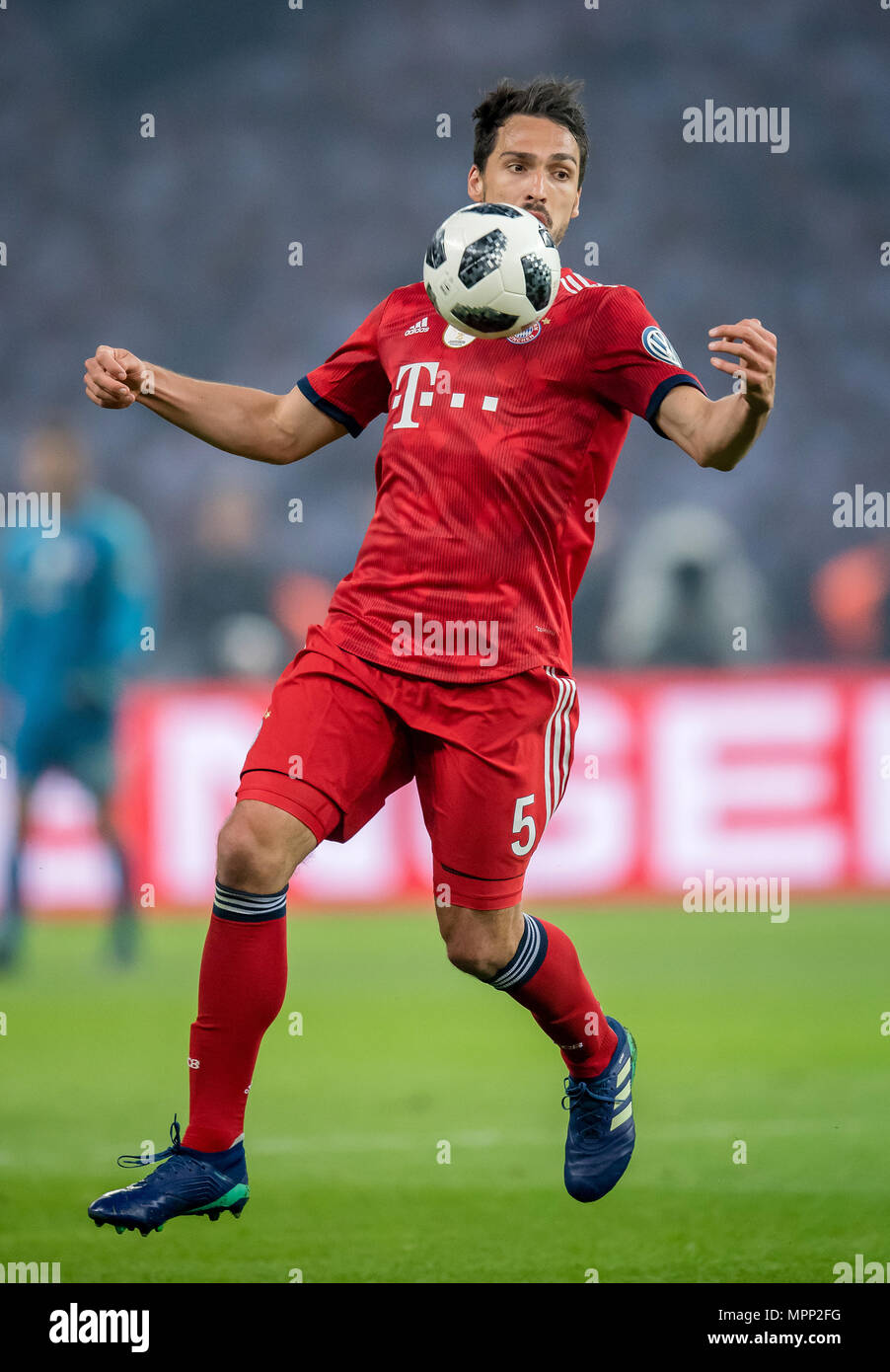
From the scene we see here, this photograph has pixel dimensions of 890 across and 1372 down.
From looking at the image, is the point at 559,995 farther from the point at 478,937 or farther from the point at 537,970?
the point at 478,937

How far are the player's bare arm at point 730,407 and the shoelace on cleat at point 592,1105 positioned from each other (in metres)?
1.38

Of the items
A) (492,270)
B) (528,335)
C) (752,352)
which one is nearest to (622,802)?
(528,335)

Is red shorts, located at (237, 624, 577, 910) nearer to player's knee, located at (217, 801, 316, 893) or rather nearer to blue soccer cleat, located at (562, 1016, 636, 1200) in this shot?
player's knee, located at (217, 801, 316, 893)

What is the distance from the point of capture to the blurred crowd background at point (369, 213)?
11.7m

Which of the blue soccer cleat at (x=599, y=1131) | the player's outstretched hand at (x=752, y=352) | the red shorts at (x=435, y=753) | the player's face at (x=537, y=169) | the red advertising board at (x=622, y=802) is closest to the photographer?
the player's outstretched hand at (x=752, y=352)

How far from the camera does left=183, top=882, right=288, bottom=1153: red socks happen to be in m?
3.03

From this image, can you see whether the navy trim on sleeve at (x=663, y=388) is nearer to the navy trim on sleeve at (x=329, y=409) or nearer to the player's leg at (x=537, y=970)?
the navy trim on sleeve at (x=329, y=409)

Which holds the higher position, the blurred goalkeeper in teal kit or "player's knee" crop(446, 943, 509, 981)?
the blurred goalkeeper in teal kit

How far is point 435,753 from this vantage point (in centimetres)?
321

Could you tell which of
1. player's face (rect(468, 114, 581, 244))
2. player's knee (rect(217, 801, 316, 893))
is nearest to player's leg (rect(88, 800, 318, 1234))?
player's knee (rect(217, 801, 316, 893))

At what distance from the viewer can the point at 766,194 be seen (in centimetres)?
1238

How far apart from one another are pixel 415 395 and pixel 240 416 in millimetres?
442

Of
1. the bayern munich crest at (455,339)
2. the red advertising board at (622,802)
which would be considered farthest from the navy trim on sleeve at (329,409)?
the red advertising board at (622,802)

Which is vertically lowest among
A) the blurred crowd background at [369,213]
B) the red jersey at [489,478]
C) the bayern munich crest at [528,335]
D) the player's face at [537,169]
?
the red jersey at [489,478]
